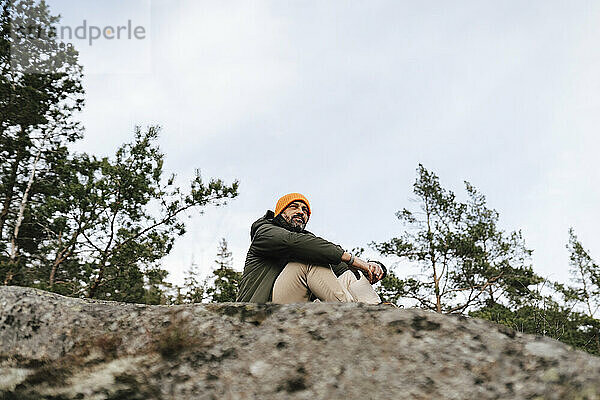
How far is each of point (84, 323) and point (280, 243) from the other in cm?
132

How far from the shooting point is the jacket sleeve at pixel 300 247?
2.70m

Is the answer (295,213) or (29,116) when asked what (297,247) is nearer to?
(295,213)

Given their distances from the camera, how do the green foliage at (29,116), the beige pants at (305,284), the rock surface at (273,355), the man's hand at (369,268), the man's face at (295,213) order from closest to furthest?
the rock surface at (273,355) → the beige pants at (305,284) → the man's hand at (369,268) → the man's face at (295,213) → the green foliage at (29,116)

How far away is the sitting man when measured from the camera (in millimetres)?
2705

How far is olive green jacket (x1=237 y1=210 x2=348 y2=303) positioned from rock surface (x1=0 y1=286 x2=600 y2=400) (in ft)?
3.30

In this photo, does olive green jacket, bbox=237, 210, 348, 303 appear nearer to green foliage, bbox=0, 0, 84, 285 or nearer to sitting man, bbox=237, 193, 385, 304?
sitting man, bbox=237, 193, 385, 304

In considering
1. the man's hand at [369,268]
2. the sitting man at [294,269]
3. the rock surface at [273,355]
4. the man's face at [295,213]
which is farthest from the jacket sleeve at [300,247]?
the rock surface at [273,355]

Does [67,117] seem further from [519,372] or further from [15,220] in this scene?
[519,372]

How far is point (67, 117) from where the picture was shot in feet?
A: 60.1

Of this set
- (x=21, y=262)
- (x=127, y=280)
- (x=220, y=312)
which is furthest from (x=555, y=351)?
(x=21, y=262)

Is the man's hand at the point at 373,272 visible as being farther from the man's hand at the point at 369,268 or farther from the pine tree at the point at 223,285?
the pine tree at the point at 223,285

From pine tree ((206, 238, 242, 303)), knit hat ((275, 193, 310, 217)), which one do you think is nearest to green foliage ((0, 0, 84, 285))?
pine tree ((206, 238, 242, 303))

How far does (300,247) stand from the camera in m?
2.73

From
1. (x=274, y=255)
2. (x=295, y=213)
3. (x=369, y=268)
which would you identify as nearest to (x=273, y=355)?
(x=274, y=255)
